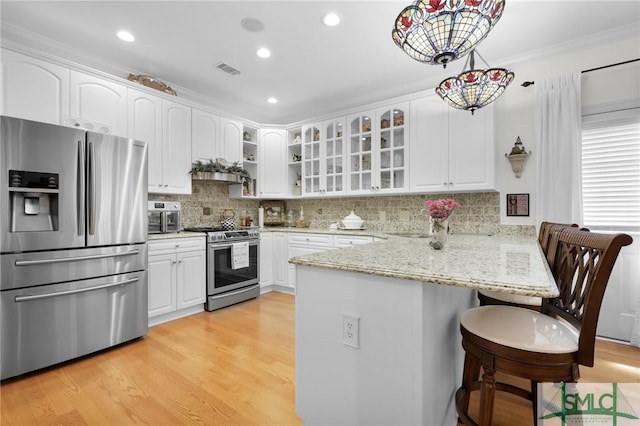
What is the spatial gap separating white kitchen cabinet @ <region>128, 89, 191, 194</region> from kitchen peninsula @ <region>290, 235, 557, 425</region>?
8.50 feet

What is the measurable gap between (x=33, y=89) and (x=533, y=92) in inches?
181

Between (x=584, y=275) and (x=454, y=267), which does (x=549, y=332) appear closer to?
(x=584, y=275)

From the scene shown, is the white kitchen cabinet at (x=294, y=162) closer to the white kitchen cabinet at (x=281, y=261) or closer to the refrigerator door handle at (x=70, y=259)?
the white kitchen cabinet at (x=281, y=261)

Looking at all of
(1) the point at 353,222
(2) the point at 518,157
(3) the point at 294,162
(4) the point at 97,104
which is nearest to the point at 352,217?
(1) the point at 353,222

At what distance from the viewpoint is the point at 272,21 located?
2498 millimetres

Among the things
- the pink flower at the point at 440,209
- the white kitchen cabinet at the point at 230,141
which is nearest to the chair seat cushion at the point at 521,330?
the pink flower at the point at 440,209

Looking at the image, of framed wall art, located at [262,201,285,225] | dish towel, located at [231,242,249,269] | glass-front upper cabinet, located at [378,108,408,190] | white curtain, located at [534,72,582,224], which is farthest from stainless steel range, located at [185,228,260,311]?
white curtain, located at [534,72,582,224]

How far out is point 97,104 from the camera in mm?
2867

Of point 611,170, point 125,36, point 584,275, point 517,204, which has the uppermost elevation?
point 125,36

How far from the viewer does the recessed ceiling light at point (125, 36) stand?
2.64 meters

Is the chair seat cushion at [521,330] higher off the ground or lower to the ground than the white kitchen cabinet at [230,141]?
lower

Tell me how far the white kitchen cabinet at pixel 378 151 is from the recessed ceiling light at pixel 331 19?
1450 millimetres

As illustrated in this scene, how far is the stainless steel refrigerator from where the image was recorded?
2.09 metres

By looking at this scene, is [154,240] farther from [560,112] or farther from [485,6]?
[560,112]
